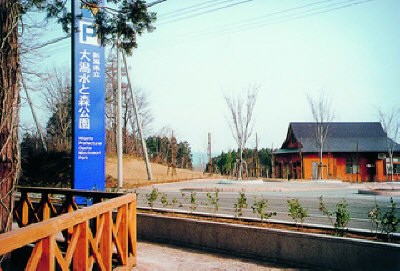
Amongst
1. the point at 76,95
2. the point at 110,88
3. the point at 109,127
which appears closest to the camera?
the point at 76,95

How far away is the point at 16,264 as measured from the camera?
256 inches

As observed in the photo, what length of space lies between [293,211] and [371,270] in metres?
1.91

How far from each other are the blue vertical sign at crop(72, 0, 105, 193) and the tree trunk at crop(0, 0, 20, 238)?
201 inches

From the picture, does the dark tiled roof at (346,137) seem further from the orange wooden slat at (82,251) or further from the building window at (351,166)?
the orange wooden slat at (82,251)

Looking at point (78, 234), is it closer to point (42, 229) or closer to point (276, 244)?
point (42, 229)

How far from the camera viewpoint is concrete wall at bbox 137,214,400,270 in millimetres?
5332

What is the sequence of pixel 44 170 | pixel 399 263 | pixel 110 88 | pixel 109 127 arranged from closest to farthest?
pixel 399 263
pixel 44 170
pixel 110 88
pixel 109 127

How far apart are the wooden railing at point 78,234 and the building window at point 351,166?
30935 mm

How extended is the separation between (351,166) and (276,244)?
98.7 feet

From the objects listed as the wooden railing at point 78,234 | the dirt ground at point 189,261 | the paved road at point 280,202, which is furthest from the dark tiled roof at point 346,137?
the wooden railing at point 78,234

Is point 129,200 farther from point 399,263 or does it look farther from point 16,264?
point 399,263

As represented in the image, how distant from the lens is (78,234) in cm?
370

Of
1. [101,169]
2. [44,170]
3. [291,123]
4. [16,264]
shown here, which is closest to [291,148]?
[291,123]

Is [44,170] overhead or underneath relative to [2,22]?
underneath
